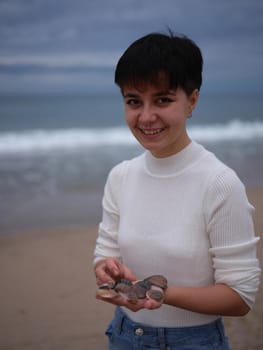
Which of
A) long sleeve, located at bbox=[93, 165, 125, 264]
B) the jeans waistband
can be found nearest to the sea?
long sleeve, located at bbox=[93, 165, 125, 264]

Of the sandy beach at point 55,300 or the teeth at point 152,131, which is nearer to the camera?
the teeth at point 152,131

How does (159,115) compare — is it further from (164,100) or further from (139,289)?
(139,289)

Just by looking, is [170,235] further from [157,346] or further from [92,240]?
[92,240]

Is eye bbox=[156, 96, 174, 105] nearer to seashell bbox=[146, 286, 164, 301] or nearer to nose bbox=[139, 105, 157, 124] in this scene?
nose bbox=[139, 105, 157, 124]

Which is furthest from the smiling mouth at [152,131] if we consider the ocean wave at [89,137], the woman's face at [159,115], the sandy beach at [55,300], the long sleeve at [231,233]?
the ocean wave at [89,137]

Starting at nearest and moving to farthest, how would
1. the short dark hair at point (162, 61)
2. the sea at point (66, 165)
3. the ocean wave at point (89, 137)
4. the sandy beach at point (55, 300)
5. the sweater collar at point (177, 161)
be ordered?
the short dark hair at point (162, 61) < the sweater collar at point (177, 161) < the sandy beach at point (55, 300) < the sea at point (66, 165) < the ocean wave at point (89, 137)

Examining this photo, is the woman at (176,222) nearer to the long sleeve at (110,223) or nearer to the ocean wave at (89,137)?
the long sleeve at (110,223)

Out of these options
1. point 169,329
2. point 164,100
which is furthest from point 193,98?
point 169,329

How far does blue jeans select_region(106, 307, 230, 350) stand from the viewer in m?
1.44

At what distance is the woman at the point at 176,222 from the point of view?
1.34m

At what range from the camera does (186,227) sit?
1.39 meters

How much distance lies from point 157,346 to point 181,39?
97cm

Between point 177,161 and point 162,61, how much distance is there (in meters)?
0.32

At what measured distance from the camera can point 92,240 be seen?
5.12 meters
